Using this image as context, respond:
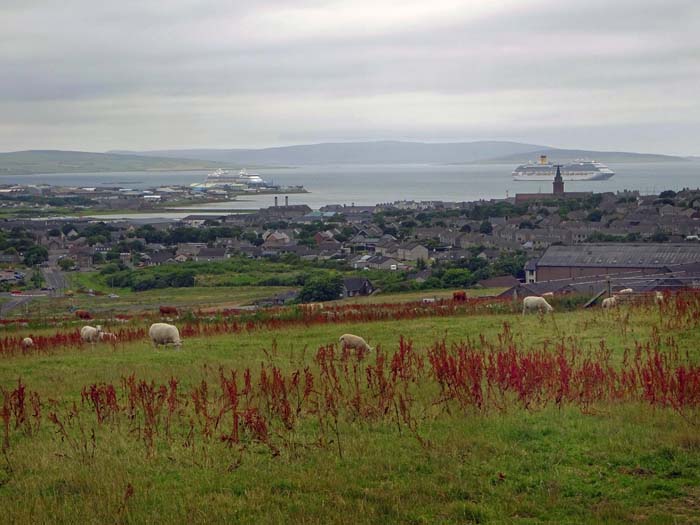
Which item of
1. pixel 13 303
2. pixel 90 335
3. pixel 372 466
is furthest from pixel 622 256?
pixel 372 466

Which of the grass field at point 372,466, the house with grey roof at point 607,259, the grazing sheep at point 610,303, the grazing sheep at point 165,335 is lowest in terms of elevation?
the house with grey roof at point 607,259

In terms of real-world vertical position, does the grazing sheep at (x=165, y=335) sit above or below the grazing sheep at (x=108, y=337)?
above

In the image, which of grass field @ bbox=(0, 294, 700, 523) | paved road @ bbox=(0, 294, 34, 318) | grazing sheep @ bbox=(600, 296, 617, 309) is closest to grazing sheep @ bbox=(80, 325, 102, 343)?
grass field @ bbox=(0, 294, 700, 523)

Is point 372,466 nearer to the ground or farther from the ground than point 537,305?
farther from the ground

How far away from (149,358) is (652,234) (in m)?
52.9

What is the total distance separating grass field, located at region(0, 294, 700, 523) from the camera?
5.65m

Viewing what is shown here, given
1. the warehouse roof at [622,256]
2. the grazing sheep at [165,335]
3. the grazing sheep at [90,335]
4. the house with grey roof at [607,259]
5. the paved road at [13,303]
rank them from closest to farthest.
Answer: the grazing sheep at [165,335], the grazing sheep at [90,335], the house with grey roof at [607,259], the warehouse roof at [622,256], the paved road at [13,303]

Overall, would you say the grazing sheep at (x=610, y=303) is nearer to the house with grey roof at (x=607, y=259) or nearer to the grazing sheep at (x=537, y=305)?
the grazing sheep at (x=537, y=305)

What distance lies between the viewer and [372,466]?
646 centimetres

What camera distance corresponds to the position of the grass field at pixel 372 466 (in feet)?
18.5

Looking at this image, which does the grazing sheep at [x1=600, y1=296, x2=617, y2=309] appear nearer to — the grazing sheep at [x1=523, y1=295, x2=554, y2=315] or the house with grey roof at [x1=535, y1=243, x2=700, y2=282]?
the grazing sheep at [x1=523, y1=295, x2=554, y2=315]

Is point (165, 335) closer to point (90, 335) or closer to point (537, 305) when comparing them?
point (90, 335)

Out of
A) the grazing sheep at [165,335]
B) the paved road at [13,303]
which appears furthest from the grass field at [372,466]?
the paved road at [13,303]

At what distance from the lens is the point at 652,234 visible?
197 ft
